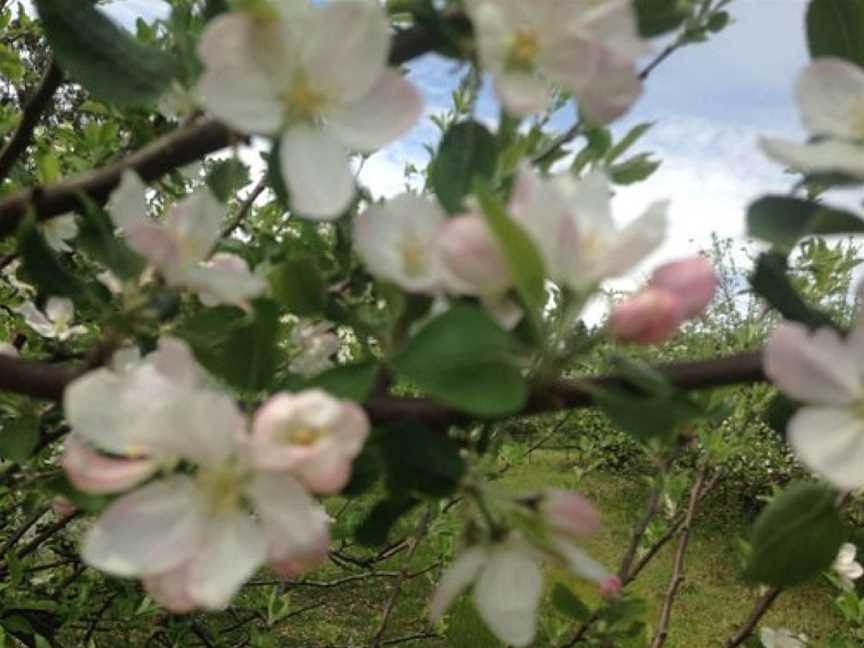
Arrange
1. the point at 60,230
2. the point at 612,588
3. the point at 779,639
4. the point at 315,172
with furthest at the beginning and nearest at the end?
the point at 779,639 → the point at 60,230 → the point at 612,588 → the point at 315,172

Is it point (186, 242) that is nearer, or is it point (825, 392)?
point (825, 392)

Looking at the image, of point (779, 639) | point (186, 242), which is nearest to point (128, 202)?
point (186, 242)

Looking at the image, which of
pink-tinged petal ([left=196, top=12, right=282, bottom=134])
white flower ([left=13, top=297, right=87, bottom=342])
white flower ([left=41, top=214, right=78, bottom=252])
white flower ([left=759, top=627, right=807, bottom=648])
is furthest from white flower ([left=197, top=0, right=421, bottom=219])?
white flower ([left=759, top=627, right=807, bottom=648])

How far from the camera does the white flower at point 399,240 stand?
682mm

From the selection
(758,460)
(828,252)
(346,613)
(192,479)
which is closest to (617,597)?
(192,479)

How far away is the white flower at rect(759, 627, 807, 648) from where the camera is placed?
1964 mm

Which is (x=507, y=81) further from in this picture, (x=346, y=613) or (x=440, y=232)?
(x=346, y=613)

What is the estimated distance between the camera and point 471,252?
0.61 m

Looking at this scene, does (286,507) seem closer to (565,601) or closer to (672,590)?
(565,601)

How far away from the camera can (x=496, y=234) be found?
0.59 m

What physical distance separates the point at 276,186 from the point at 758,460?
10795 millimetres

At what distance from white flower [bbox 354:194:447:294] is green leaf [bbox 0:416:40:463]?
0.62 metres

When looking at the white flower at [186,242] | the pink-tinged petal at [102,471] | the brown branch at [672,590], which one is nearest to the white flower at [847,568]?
the brown branch at [672,590]

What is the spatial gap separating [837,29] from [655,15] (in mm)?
165
